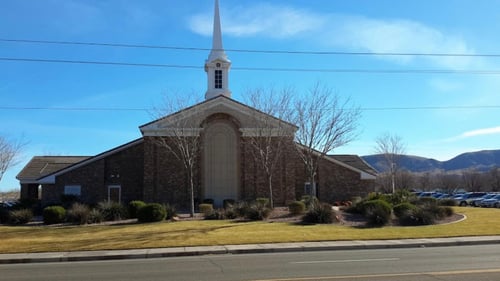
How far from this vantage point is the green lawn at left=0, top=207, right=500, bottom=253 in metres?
18.5

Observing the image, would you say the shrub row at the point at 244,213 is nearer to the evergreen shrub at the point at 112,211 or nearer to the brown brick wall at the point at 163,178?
the evergreen shrub at the point at 112,211

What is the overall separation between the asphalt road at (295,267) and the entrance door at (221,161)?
2240 centimetres

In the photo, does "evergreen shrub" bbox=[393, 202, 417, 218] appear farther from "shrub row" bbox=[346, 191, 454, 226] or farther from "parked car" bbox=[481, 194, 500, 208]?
"parked car" bbox=[481, 194, 500, 208]

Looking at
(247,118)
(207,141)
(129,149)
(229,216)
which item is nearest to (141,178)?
(129,149)

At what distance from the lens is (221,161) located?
127 ft

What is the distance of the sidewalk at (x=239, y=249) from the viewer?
15867 millimetres

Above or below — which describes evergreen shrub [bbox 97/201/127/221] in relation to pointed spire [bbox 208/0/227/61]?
below

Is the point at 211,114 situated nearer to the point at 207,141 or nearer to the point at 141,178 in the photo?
the point at 207,141

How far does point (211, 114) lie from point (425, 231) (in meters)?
20.5

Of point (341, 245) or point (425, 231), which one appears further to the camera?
point (425, 231)

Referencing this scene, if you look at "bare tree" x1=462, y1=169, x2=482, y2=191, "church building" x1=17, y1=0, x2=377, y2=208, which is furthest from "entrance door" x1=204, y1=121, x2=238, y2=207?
"bare tree" x1=462, y1=169, x2=482, y2=191

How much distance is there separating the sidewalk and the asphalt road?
0.92 m

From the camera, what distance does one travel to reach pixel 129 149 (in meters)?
40.6

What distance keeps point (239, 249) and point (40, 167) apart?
121ft
